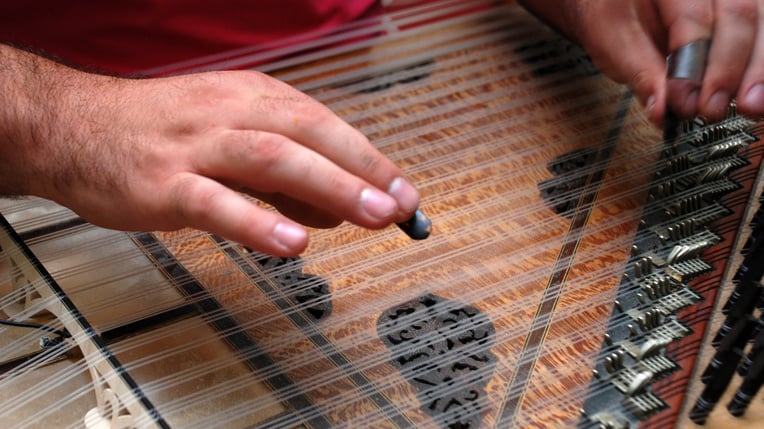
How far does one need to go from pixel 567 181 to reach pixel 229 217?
565 millimetres

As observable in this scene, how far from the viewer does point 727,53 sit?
1.16m

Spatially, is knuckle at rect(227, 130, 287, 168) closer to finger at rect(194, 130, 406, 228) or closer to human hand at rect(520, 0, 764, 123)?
finger at rect(194, 130, 406, 228)

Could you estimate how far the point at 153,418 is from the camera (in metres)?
0.81

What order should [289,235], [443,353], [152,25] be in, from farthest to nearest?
[152,25] → [443,353] → [289,235]

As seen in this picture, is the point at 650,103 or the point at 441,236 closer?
the point at 441,236

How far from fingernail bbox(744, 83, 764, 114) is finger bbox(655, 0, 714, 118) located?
7cm

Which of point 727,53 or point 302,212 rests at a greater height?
point 727,53

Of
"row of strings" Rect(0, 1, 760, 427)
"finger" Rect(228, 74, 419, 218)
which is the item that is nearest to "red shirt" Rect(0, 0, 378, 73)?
"row of strings" Rect(0, 1, 760, 427)

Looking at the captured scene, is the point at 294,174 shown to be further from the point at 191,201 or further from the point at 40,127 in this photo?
the point at 40,127

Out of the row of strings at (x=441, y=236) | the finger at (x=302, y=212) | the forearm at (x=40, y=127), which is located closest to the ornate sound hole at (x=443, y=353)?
the row of strings at (x=441, y=236)

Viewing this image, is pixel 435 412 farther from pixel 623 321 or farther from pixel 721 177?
pixel 721 177

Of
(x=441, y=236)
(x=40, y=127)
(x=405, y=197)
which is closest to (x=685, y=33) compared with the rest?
(x=441, y=236)

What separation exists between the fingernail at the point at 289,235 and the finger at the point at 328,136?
0.36ft

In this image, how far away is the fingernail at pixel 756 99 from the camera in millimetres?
1151
